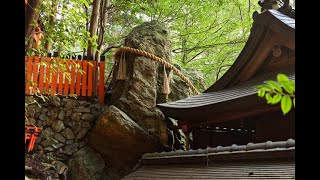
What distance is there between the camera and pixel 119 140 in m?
8.12

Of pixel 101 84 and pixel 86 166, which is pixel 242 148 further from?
pixel 101 84

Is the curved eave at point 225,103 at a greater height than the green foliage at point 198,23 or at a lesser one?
lesser

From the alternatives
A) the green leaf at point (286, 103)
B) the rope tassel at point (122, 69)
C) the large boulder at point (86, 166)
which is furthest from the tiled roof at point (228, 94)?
the green leaf at point (286, 103)

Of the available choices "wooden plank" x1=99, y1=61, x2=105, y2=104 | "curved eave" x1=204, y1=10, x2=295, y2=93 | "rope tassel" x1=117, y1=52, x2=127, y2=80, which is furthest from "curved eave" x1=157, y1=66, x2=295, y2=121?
"wooden plank" x1=99, y1=61, x2=105, y2=104

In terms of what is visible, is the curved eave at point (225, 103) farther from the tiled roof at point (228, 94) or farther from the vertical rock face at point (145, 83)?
the vertical rock face at point (145, 83)

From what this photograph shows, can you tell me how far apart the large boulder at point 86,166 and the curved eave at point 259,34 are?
309 centimetres

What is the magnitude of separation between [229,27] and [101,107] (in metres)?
6.57

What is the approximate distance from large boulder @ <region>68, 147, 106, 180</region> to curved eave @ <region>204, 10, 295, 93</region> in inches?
122

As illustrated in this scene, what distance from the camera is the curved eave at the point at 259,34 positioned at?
20.6 feet

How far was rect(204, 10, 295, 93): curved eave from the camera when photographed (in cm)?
628
